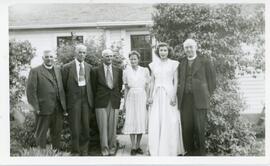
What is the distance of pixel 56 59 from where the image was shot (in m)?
4.25

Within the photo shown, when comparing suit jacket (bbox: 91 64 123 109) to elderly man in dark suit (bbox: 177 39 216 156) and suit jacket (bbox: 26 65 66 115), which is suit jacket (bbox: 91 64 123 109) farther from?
elderly man in dark suit (bbox: 177 39 216 156)

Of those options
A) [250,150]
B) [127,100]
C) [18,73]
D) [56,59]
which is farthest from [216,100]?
→ [18,73]

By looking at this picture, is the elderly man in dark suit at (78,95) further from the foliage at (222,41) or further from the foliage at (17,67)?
the foliage at (222,41)

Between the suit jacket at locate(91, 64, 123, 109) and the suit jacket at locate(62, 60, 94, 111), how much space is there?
0.07m

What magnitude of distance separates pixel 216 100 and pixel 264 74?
72 centimetres

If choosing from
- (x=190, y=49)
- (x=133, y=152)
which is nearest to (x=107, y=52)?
(x=190, y=49)

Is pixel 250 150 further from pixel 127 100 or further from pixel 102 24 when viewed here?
pixel 102 24

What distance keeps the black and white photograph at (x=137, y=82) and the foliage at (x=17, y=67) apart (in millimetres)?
13

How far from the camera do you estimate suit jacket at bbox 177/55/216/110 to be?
393 cm

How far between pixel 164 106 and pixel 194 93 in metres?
0.40

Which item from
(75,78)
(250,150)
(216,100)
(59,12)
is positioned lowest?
(250,150)

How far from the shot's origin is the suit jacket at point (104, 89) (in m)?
4.04

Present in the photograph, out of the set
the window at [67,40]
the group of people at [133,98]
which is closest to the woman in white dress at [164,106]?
the group of people at [133,98]

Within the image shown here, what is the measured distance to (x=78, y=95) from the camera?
400 cm
